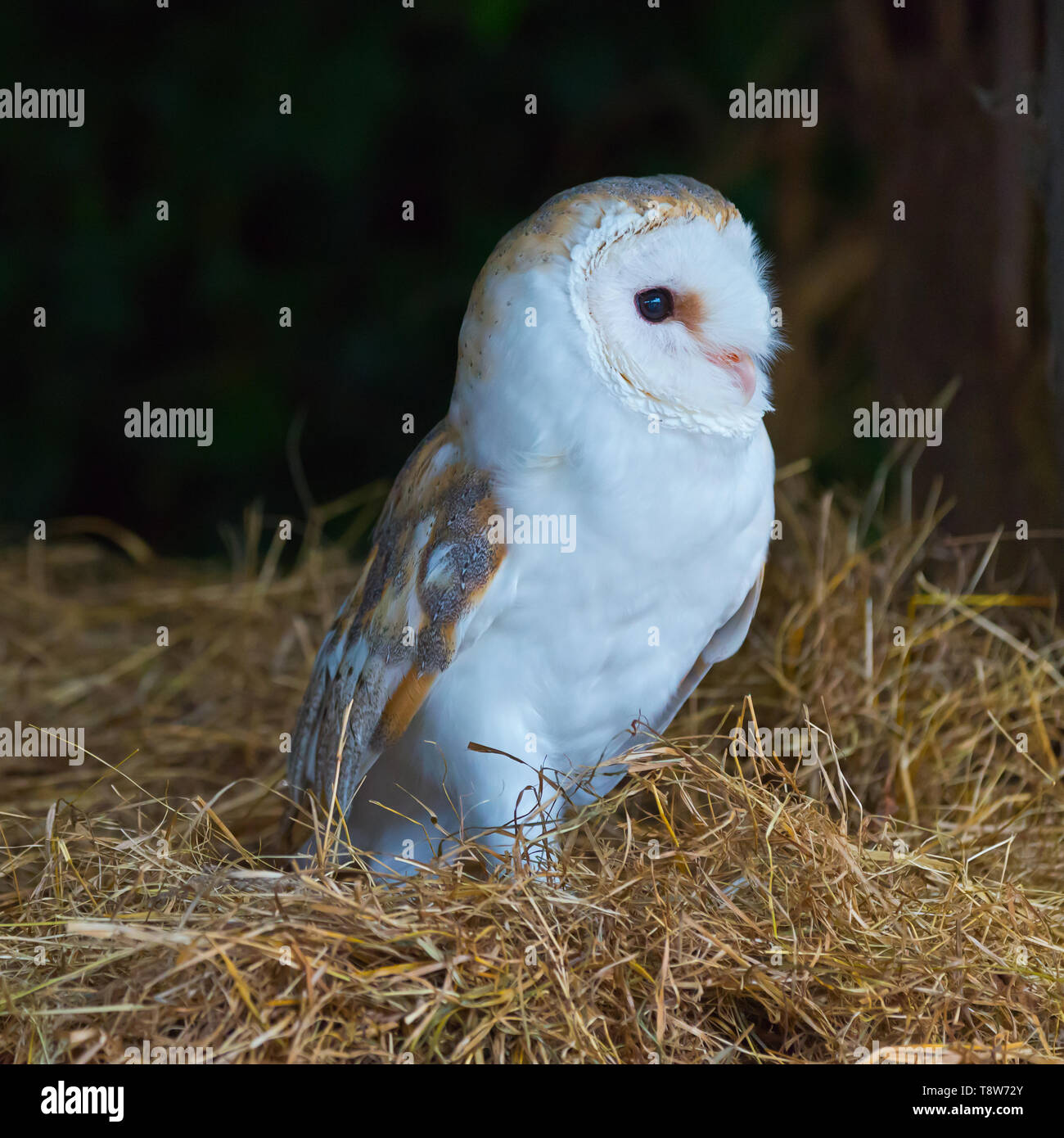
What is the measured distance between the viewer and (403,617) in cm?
128

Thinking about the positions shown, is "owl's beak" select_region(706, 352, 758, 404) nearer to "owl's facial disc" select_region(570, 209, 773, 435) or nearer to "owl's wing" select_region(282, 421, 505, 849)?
"owl's facial disc" select_region(570, 209, 773, 435)

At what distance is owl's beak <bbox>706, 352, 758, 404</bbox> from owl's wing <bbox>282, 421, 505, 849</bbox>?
0.87 feet

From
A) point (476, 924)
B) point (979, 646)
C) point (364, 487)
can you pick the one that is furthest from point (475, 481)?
point (364, 487)

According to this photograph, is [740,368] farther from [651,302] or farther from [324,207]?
[324,207]

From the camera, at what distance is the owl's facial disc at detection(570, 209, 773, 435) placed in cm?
119

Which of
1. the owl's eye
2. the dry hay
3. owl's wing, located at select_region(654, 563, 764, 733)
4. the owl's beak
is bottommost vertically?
the dry hay

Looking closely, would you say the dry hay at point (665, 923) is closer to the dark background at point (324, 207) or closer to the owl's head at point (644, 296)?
the owl's head at point (644, 296)

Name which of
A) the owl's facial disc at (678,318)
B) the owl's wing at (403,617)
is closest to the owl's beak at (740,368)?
the owl's facial disc at (678,318)

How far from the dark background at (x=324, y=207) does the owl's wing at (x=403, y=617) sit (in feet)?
4.71

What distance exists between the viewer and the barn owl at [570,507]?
1.20m

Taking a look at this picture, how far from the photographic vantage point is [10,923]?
1125mm

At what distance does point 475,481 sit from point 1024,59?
1.07 m

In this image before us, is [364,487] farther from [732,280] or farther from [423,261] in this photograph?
[732,280]

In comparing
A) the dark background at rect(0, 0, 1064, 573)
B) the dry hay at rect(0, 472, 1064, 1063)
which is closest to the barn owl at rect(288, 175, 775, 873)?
the dry hay at rect(0, 472, 1064, 1063)
